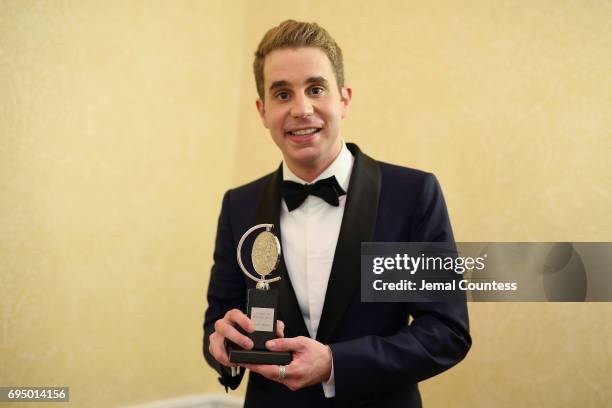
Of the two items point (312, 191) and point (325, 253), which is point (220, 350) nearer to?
point (325, 253)

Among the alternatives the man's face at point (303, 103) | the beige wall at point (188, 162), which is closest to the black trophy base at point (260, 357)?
the man's face at point (303, 103)

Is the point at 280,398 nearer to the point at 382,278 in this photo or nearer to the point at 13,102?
the point at 382,278

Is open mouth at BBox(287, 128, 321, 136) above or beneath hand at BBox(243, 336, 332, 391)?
above

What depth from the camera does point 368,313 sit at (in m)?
1.69

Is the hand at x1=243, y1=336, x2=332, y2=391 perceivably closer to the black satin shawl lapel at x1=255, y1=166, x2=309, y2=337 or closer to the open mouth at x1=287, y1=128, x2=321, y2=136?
the black satin shawl lapel at x1=255, y1=166, x2=309, y2=337

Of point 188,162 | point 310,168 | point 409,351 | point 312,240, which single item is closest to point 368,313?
point 409,351

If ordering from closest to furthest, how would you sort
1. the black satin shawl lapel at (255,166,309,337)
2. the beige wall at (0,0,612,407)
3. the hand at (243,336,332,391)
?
the hand at (243,336,332,391) < the black satin shawl lapel at (255,166,309,337) < the beige wall at (0,0,612,407)

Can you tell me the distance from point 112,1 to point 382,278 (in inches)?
75.8

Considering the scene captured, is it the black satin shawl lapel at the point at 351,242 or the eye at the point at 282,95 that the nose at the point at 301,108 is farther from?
the black satin shawl lapel at the point at 351,242

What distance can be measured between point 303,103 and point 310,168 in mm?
244

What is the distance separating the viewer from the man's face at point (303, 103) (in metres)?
1.77

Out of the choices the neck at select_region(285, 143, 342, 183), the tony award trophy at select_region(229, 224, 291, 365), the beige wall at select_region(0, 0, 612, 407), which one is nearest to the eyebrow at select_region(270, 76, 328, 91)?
the neck at select_region(285, 143, 342, 183)

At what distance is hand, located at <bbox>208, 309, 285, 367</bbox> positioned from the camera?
58.5 inches

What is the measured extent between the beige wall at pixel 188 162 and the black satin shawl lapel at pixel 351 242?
35.4 inches
